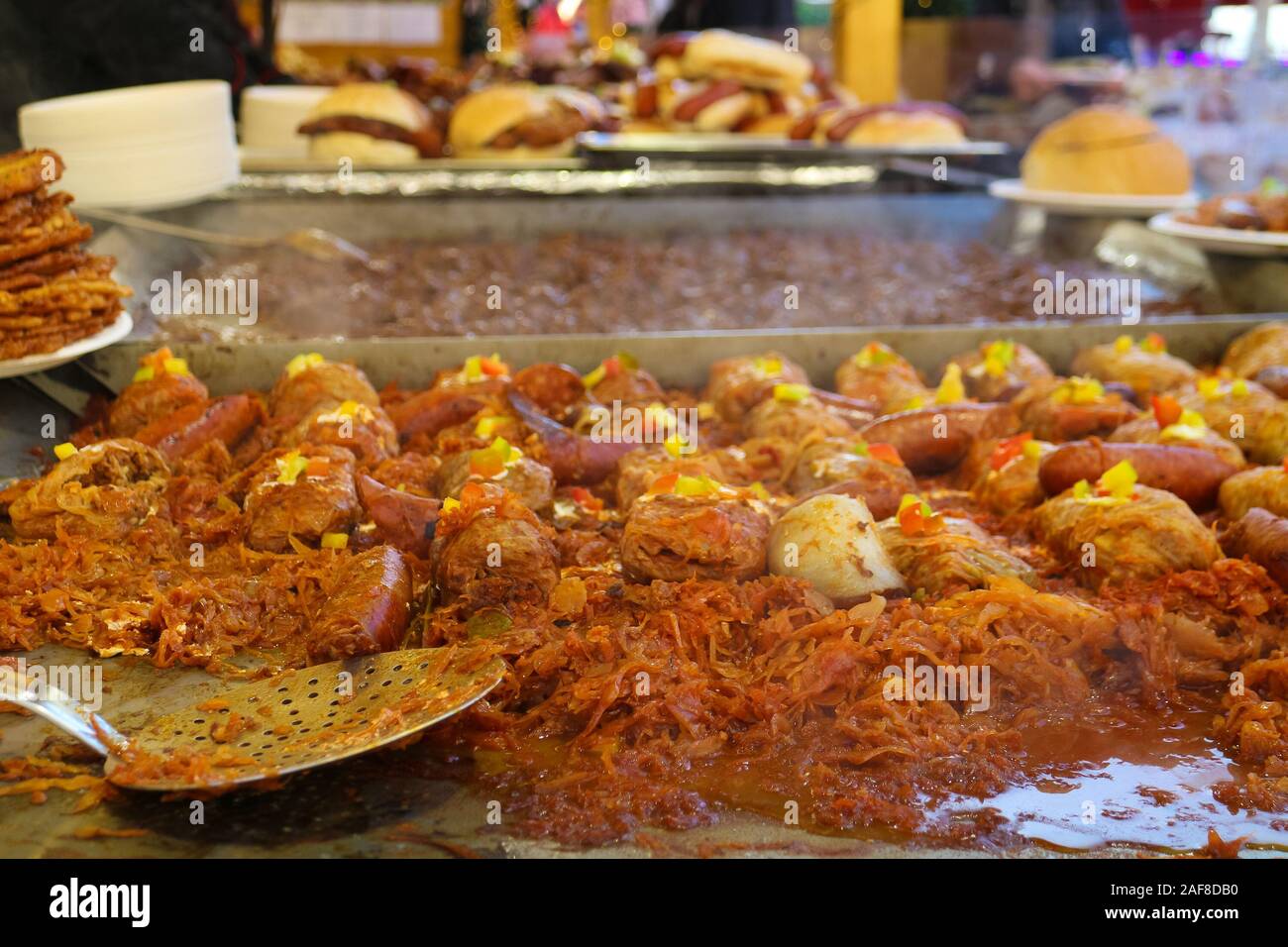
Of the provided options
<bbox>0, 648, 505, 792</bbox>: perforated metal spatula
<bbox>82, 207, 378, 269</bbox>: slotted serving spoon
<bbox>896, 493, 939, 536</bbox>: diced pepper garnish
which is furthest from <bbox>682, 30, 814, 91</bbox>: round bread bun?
<bbox>0, 648, 505, 792</bbox>: perforated metal spatula

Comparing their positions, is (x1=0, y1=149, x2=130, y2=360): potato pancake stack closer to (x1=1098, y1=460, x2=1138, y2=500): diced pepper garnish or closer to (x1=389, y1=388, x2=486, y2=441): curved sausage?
(x1=389, y1=388, x2=486, y2=441): curved sausage

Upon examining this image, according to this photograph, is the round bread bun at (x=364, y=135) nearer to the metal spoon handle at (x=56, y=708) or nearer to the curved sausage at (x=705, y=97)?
the curved sausage at (x=705, y=97)

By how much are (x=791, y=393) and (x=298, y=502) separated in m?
1.47

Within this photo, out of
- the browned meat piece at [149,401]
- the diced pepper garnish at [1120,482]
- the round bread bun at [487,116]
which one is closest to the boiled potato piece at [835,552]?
the diced pepper garnish at [1120,482]

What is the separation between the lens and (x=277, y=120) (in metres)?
7.32

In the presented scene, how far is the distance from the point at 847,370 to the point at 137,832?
271 cm

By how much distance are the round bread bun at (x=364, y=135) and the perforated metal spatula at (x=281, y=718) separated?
4.88m

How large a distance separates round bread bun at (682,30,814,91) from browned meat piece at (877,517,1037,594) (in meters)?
5.57

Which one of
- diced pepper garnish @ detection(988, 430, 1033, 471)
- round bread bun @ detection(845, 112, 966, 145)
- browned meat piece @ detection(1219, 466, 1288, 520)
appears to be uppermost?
round bread bun @ detection(845, 112, 966, 145)

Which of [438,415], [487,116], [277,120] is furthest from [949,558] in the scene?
[277,120]

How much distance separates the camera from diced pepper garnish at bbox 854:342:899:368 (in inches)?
150

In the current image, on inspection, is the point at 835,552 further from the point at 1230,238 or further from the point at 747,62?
the point at 747,62
